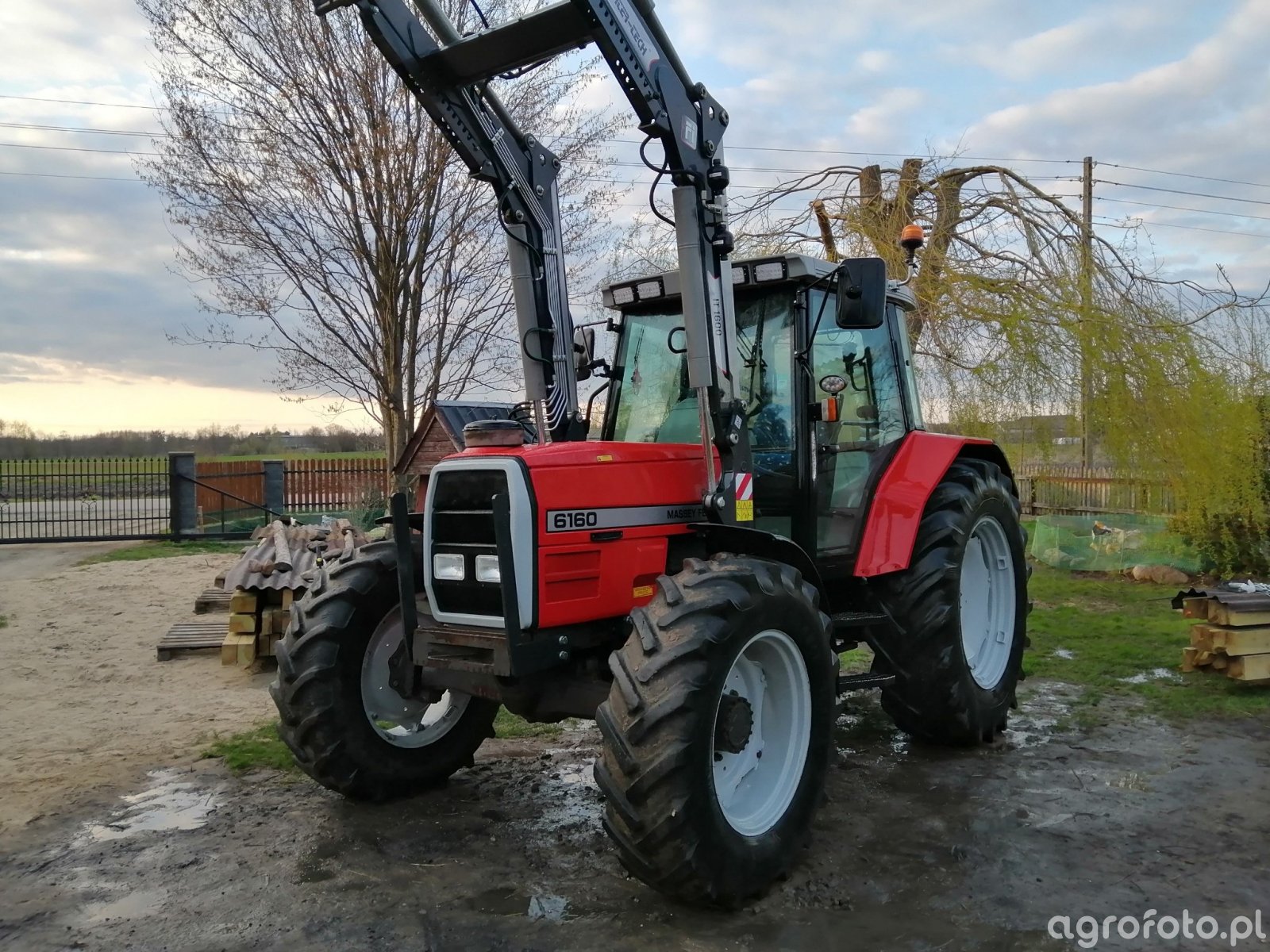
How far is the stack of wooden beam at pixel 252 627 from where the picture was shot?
24.9 feet

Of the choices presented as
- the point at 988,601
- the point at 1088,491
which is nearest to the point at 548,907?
the point at 988,601

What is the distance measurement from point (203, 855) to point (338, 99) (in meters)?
9.48

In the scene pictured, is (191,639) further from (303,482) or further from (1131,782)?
(303,482)

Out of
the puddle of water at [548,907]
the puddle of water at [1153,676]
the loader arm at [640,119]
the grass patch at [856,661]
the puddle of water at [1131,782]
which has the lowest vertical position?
the puddle of water at [548,907]

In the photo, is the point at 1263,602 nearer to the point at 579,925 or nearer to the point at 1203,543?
the point at 1203,543

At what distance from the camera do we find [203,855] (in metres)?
4.02

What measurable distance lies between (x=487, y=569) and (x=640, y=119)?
189 cm

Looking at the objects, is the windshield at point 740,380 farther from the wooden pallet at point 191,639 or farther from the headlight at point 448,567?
the wooden pallet at point 191,639

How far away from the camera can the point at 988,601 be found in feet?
19.4

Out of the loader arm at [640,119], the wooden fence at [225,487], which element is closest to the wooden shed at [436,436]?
the wooden fence at [225,487]

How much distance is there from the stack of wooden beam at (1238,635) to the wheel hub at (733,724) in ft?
14.1

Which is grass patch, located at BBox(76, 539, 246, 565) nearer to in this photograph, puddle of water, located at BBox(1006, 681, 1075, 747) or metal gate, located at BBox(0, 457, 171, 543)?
metal gate, located at BBox(0, 457, 171, 543)

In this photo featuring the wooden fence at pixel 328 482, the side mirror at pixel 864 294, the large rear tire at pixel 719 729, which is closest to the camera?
the large rear tire at pixel 719 729

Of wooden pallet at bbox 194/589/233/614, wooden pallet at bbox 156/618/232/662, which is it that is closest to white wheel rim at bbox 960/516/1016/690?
wooden pallet at bbox 156/618/232/662
